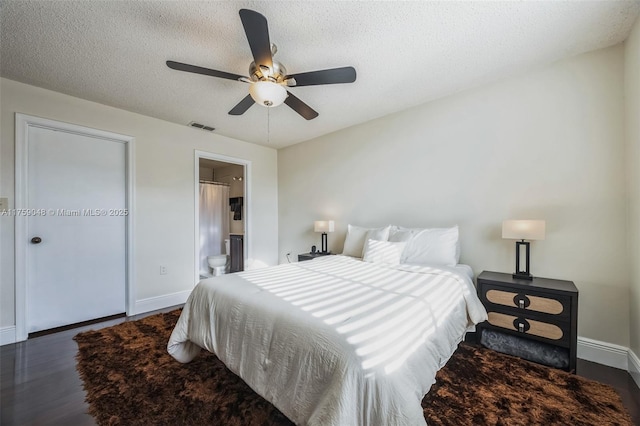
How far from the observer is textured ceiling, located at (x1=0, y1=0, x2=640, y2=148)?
1.62 meters

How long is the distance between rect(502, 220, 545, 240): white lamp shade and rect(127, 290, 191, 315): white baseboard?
4042 millimetres

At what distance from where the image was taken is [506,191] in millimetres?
2438

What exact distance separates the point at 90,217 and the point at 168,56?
2187 mm

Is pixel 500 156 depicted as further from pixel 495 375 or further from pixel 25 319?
pixel 25 319

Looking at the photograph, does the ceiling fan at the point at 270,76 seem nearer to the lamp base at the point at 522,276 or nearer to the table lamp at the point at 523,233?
the table lamp at the point at 523,233

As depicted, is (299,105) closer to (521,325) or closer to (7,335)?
(521,325)

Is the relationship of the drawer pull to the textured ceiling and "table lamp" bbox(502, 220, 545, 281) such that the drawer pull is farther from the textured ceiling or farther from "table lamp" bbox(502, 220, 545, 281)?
the textured ceiling

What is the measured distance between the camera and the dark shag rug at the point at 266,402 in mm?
1425

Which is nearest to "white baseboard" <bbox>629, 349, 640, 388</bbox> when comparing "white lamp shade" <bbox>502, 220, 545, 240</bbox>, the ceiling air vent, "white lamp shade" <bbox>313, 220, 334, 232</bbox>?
"white lamp shade" <bbox>502, 220, 545, 240</bbox>

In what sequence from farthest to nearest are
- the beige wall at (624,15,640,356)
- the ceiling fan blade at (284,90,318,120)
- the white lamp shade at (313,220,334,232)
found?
the white lamp shade at (313,220,334,232)
the ceiling fan blade at (284,90,318,120)
the beige wall at (624,15,640,356)

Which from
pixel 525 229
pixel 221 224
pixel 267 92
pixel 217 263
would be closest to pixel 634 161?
pixel 525 229

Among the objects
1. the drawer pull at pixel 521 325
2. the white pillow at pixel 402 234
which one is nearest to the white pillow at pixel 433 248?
the white pillow at pixel 402 234

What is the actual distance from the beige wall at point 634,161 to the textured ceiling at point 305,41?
23cm

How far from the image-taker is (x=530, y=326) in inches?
77.1
